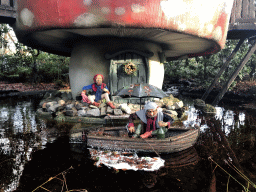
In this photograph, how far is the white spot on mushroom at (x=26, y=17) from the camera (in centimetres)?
643

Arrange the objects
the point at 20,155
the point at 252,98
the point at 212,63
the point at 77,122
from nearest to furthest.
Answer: the point at 20,155
the point at 77,122
the point at 252,98
the point at 212,63

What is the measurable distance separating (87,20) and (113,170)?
4255 mm

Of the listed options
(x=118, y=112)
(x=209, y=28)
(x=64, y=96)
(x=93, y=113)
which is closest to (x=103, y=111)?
(x=93, y=113)

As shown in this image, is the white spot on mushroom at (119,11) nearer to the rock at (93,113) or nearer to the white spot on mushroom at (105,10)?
the white spot on mushroom at (105,10)

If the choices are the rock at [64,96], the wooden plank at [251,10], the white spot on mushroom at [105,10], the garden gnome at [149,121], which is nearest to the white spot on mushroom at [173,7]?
the white spot on mushroom at [105,10]

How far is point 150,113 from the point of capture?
13.0 feet

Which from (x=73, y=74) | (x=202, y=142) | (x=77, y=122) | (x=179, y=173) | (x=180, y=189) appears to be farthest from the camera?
(x=73, y=74)

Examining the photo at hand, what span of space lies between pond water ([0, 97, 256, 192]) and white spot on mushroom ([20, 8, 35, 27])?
345 cm

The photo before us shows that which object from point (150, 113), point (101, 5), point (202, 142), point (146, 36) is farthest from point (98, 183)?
point (146, 36)

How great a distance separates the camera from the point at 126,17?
18.6 ft

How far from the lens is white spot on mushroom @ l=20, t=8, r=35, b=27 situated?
6.43 metres

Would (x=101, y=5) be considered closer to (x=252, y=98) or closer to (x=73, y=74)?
(x=73, y=74)

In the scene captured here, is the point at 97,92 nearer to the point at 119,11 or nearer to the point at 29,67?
the point at 119,11

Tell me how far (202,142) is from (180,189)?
6.97ft
